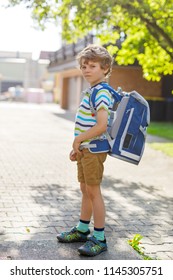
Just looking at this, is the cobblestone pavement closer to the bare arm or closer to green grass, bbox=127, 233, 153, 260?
green grass, bbox=127, 233, 153, 260

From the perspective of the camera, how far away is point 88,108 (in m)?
4.01

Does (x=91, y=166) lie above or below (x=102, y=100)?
below

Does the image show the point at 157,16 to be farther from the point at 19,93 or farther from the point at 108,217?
the point at 19,93

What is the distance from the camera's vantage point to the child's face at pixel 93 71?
13.1 ft

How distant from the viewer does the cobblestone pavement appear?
15.1ft

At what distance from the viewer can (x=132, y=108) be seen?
412 centimetres

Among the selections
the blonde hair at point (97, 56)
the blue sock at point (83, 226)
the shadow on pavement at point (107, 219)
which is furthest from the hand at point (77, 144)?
the shadow on pavement at point (107, 219)

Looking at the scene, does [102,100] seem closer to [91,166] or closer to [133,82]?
[91,166]

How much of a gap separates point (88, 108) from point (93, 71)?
310 mm

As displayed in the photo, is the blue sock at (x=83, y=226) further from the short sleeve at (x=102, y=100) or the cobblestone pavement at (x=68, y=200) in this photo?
the short sleeve at (x=102, y=100)

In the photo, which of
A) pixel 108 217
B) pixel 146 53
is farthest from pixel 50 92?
pixel 108 217

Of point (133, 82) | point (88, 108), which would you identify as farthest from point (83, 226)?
point (133, 82)

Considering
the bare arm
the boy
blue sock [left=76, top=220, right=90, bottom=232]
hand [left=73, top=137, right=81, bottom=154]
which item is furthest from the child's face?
blue sock [left=76, top=220, right=90, bottom=232]
